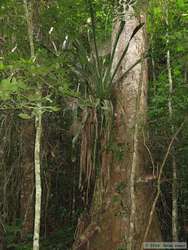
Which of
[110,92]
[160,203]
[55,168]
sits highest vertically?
[110,92]

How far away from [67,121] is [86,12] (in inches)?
62.1

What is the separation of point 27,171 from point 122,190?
5.89ft

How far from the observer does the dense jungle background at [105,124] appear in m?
3.79

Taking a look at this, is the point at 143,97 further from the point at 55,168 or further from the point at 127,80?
the point at 55,168

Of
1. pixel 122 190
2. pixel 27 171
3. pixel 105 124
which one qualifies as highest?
pixel 105 124

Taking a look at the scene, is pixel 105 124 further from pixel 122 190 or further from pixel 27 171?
pixel 27 171

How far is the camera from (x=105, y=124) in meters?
4.00

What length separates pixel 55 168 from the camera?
558cm

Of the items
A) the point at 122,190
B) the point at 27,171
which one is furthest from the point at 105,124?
the point at 27,171

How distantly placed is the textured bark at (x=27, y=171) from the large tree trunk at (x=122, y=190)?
1400 millimetres

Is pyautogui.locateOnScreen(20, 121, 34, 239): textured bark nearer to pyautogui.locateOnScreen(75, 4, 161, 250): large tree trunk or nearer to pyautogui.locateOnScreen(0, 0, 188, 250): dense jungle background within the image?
pyautogui.locateOnScreen(0, 0, 188, 250): dense jungle background

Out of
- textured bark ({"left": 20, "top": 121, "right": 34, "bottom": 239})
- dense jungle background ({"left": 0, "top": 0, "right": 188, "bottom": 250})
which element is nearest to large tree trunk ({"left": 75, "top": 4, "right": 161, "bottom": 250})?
dense jungle background ({"left": 0, "top": 0, "right": 188, "bottom": 250})

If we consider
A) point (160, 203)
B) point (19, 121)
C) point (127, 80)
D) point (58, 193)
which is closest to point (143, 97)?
point (127, 80)

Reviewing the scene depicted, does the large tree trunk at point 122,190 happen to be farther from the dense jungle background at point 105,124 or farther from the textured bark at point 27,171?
the textured bark at point 27,171
